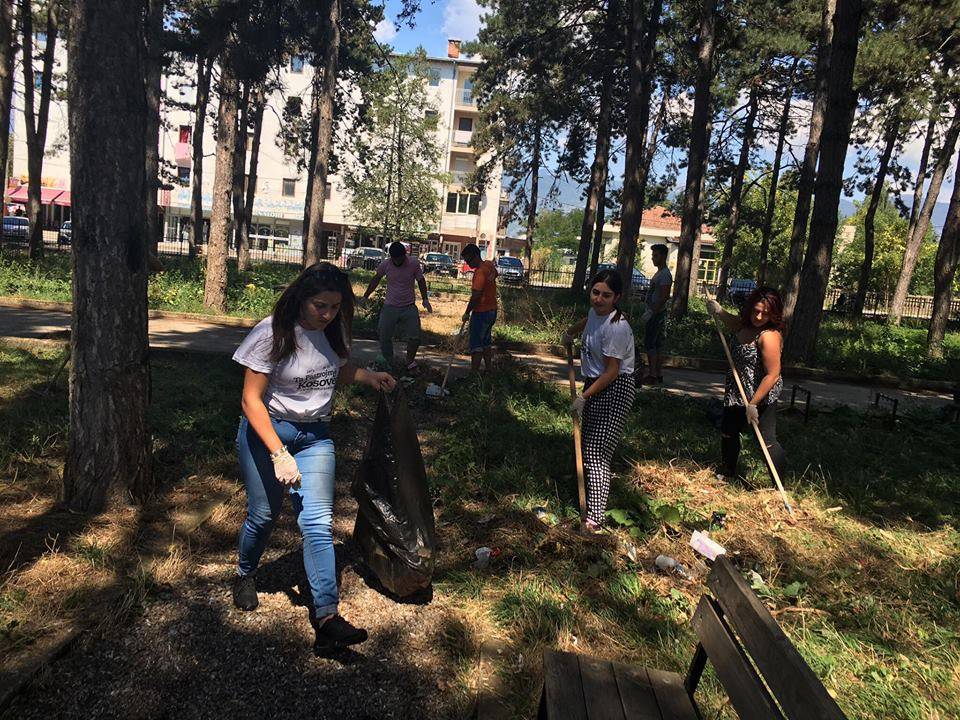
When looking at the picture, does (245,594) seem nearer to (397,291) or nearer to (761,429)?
(761,429)

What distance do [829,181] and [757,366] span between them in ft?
22.2

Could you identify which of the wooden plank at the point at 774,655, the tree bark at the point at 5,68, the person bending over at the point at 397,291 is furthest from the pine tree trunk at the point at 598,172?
the wooden plank at the point at 774,655

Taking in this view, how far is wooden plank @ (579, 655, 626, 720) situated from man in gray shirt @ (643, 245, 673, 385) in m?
5.95

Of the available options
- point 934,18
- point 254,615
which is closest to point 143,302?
point 254,615

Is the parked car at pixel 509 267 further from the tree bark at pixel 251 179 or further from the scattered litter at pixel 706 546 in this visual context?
the scattered litter at pixel 706 546

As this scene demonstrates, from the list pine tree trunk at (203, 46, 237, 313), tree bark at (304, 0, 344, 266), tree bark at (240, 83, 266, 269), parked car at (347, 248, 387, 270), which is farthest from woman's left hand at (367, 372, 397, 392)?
parked car at (347, 248, 387, 270)

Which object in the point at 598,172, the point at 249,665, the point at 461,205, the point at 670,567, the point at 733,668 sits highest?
the point at 461,205

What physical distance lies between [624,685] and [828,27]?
15763mm

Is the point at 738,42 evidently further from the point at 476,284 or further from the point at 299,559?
the point at 299,559

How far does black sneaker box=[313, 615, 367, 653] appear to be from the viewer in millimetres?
2881

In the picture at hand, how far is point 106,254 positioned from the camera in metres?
3.71

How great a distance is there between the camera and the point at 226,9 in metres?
16.8

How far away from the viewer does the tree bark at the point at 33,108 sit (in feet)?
58.5

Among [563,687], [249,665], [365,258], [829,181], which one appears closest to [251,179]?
[365,258]
